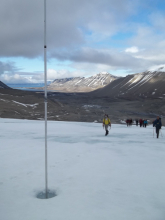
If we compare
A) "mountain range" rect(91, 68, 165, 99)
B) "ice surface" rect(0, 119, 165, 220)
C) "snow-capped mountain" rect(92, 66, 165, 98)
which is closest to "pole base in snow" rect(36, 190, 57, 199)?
"ice surface" rect(0, 119, 165, 220)

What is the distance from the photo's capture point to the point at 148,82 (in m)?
131

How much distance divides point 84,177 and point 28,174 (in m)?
1.50

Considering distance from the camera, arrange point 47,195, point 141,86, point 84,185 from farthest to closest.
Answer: point 141,86, point 84,185, point 47,195

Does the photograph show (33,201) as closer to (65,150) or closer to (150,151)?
(65,150)

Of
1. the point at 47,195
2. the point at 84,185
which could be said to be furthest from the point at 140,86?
the point at 47,195

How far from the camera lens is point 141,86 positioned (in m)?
128

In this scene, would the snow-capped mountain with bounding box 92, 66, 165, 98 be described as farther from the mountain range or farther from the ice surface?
the ice surface

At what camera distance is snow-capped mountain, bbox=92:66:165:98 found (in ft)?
369

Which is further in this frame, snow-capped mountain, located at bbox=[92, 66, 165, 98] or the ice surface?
snow-capped mountain, located at bbox=[92, 66, 165, 98]

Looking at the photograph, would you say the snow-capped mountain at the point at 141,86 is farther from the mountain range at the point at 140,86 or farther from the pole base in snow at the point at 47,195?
the pole base in snow at the point at 47,195

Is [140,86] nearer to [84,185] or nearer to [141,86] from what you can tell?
[141,86]

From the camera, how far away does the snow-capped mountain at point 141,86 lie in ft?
369

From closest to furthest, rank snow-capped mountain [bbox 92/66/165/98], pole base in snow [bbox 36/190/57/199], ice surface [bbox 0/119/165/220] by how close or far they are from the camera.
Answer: ice surface [bbox 0/119/165/220] < pole base in snow [bbox 36/190/57/199] < snow-capped mountain [bbox 92/66/165/98]

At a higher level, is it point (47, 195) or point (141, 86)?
point (141, 86)
